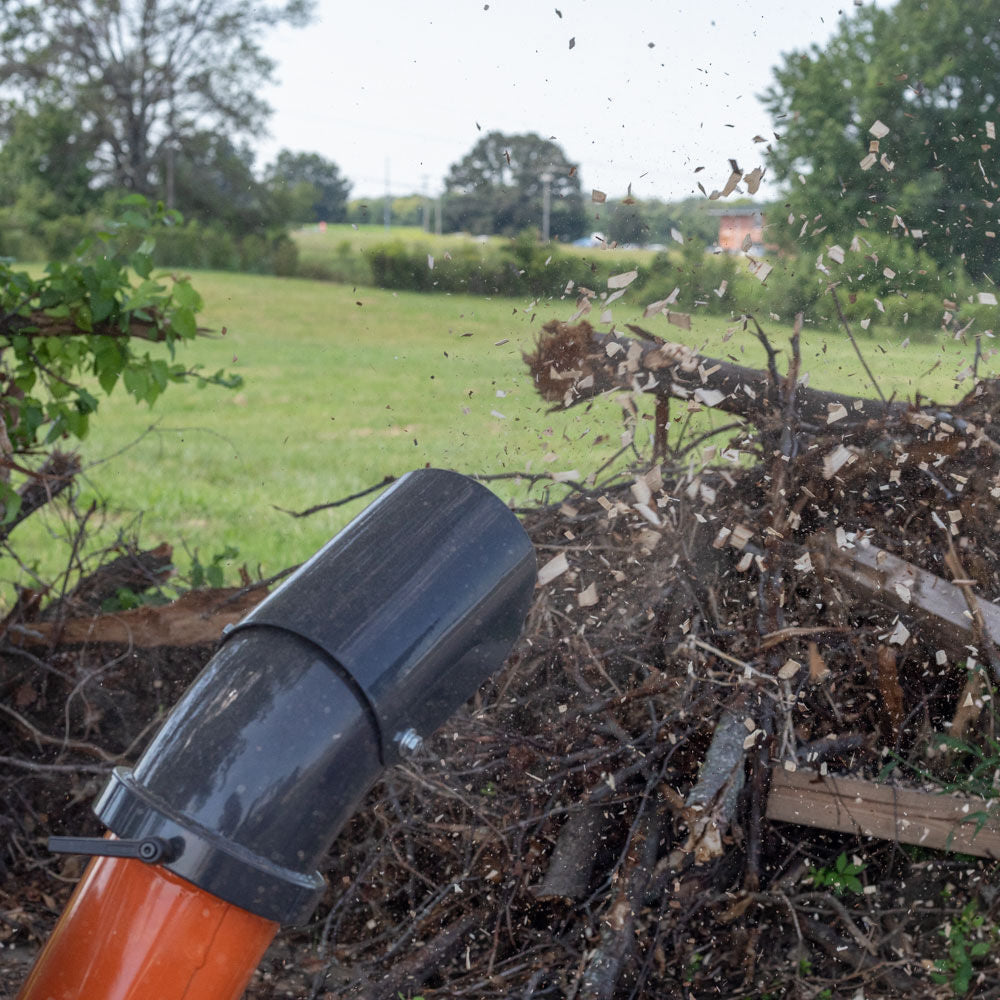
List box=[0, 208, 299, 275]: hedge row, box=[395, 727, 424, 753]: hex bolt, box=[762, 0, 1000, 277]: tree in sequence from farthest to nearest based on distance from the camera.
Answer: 1. box=[0, 208, 299, 275]: hedge row
2. box=[762, 0, 1000, 277]: tree
3. box=[395, 727, 424, 753]: hex bolt

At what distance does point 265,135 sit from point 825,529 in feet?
78.0

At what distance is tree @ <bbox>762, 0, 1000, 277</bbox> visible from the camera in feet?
10.9

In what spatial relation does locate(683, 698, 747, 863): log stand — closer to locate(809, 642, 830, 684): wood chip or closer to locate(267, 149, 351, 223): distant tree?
locate(809, 642, 830, 684): wood chip

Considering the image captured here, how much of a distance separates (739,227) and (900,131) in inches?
116

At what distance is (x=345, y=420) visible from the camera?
26.9 feet

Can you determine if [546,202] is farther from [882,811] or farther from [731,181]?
[882,811]

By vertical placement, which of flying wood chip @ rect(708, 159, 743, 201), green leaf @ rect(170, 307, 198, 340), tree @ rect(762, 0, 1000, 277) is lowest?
green leaf @ rect(170, 307, 198, 340)

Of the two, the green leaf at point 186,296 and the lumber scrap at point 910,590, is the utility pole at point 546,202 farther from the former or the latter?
the lumber scrap at point 910,590

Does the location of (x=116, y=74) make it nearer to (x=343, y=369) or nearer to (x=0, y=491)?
(x=343, y=369)

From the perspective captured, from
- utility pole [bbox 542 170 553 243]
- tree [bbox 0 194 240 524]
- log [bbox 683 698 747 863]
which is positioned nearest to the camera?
log [bbox 683 698 747 863]

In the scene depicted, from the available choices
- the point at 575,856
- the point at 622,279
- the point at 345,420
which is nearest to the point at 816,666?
the point at 575,856

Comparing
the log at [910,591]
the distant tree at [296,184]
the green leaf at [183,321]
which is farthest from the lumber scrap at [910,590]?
the distant tree at [296,184]

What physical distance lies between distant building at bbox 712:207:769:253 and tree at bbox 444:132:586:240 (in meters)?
0.40

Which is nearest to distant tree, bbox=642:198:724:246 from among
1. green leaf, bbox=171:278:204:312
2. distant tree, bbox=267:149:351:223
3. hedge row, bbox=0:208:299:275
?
green leaf, bbox=171:278:204:312
